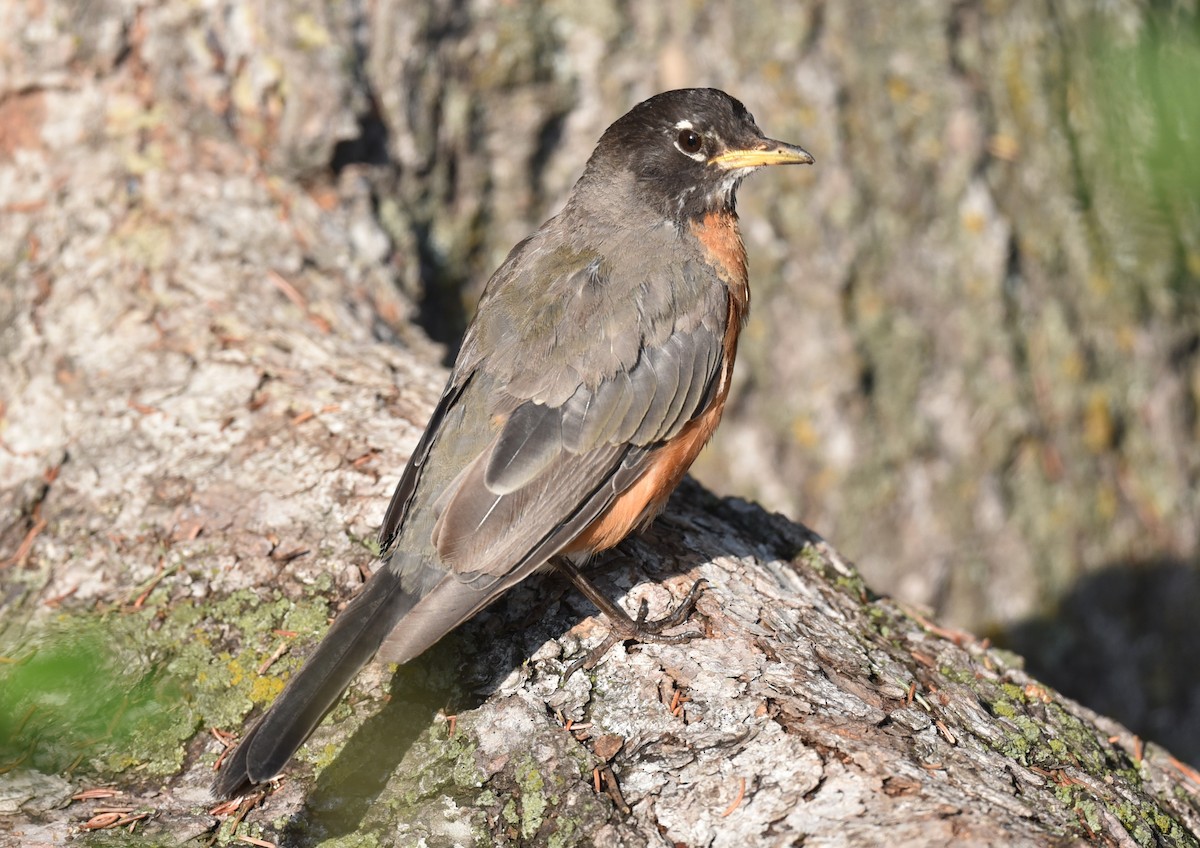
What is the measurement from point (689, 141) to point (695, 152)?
0.06 meters

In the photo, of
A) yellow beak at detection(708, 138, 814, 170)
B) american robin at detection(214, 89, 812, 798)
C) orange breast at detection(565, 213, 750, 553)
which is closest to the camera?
american robin at detection(214, 89, 812, 798)

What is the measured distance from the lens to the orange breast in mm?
4816

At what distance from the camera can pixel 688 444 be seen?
5090 mm

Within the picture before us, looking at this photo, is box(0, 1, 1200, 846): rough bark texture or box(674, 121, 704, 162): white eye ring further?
box(674, 121, 704, 162): white eye ring

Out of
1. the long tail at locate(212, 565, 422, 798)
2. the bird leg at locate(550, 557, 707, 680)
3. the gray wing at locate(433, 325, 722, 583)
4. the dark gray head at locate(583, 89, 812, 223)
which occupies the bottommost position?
the long tail at locate(212, 565, 422, 798)

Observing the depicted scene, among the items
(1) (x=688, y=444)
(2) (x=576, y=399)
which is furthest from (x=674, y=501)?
(2) (x=576, y=399)

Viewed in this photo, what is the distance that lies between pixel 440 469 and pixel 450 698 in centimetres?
94

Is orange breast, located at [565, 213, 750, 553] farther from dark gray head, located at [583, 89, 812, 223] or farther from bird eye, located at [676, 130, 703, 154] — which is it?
bird eye, located at [676, 130, 703, 154]

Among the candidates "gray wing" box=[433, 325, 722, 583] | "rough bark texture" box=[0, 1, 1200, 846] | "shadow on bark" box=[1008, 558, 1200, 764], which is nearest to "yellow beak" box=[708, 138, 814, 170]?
"gray wing" box=[433, 325, 722, 583]

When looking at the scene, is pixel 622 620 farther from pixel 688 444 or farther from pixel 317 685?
pixel 317 685

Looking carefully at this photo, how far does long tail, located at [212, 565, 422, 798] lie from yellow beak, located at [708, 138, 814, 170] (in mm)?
2675

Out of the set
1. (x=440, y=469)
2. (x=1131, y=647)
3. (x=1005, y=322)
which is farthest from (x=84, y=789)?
(x=1131, y=647)

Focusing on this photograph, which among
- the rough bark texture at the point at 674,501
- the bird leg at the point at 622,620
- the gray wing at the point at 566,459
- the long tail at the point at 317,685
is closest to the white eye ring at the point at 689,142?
the gray wing at the point at 566,459

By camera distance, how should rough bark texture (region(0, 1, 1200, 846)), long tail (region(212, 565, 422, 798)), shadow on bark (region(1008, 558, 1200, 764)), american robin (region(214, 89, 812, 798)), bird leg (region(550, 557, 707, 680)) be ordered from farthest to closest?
shadow on bark (region(1008, 558, 1200, 764))
bird leg (region(550, 557, 707, 680))
american robin (region(214, 89, 812, 798))
rough bark texture (region(0, 1, 1200, 846))
long tail (region(212, 565, 422, 798))
